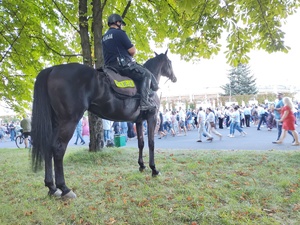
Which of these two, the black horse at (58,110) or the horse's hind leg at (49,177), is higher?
the black horse at (58,110)

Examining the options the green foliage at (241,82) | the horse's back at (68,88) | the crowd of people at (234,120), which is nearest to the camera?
the horse's back at (68,88)

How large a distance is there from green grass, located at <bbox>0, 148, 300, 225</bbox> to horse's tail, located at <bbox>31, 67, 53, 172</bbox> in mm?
783

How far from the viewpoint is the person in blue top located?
5.46 m

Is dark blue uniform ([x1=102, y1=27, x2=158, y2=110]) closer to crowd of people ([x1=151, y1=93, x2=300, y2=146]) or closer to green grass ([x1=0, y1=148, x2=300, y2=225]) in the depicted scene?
green grass ([x1=0, y1=148, x2=300, y2=225])

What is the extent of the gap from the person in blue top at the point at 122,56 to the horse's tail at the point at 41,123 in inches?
56.7

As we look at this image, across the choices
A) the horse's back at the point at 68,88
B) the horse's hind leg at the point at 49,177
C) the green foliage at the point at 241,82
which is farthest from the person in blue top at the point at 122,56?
the green foliage at the point at 241,82

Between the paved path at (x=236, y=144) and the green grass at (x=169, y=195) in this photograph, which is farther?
the paved path at (x=236, y=144)

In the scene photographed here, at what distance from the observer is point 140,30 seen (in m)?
11.1

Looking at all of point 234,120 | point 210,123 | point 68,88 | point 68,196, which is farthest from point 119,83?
point 234,120

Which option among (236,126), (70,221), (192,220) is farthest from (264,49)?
(236,126)

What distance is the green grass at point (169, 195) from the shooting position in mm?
3732

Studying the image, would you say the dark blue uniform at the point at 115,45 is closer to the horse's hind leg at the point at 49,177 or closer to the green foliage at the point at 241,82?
the horse's hind leg at the point at 49,177

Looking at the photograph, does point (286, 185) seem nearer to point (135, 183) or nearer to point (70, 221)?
point (135, 183)

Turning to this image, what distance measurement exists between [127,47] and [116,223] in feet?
11.1
